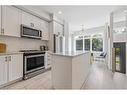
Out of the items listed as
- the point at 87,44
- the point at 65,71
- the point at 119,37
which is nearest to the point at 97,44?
the point at 87,44

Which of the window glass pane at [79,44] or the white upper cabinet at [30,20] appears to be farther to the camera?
the window glass pane at [79,44]

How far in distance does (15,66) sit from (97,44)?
8.05 metres

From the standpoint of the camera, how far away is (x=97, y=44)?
33.3 feet

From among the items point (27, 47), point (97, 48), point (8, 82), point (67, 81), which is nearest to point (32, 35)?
point (27, 47)

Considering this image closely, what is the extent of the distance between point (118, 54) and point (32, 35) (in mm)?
4072

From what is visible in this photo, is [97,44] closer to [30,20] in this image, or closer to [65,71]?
[30,20]

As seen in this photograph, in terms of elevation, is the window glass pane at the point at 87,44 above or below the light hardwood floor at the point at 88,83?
above

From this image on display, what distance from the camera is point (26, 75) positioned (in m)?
3.92

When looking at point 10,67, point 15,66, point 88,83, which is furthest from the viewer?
point 88,83

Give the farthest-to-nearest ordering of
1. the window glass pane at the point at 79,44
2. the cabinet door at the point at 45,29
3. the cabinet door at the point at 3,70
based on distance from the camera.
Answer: the window glass pane at the point at 79,44 → the cabinet door at the point at 45,29 → the cabinet door at the point at 3,70

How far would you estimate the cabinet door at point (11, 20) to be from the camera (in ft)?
11.4

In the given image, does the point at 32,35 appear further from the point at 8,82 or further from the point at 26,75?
the point at 8,82

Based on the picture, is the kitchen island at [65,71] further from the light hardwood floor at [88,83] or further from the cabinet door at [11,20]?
the cabinet door at [11,20]

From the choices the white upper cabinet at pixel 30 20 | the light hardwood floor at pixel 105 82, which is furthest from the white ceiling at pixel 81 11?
the light hardwood floor at pixel 105 82
